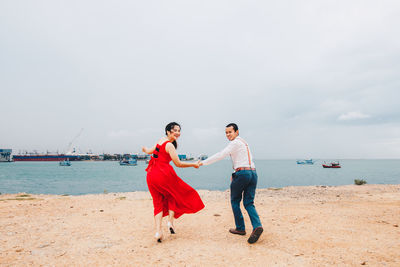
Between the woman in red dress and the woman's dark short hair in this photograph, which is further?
the woman's dark short hair

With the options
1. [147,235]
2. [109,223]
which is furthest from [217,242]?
[109,223]

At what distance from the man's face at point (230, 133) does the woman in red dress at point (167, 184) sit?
938 millimetres

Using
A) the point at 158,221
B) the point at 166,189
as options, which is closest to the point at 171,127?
the point at 166,189

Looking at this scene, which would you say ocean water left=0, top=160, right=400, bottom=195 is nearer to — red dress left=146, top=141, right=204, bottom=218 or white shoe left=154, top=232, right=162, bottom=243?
red dress left=146, top=141, right=204, bottom=218

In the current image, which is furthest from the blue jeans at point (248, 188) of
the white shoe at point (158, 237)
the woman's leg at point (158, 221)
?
the white shoe at point (158, 237)

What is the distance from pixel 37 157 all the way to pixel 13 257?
223 metres

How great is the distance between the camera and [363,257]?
3.83 m

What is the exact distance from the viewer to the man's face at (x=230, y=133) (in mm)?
4879

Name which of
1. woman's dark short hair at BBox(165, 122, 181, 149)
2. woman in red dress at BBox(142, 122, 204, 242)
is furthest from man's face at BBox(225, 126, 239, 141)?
woman's dark short hair at BBox(165, 122, 181, 149)

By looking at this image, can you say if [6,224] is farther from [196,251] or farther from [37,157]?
[37,157]

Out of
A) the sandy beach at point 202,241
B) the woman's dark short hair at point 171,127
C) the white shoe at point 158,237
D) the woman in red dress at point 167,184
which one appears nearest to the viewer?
the sandy beach at point 202,241

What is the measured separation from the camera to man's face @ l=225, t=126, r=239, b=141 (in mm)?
4879

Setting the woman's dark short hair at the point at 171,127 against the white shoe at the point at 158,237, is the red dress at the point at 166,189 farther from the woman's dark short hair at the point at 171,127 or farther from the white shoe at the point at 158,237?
the white shoe at the point at 158,237

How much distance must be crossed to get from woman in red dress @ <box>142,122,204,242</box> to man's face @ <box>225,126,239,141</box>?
0.94m
